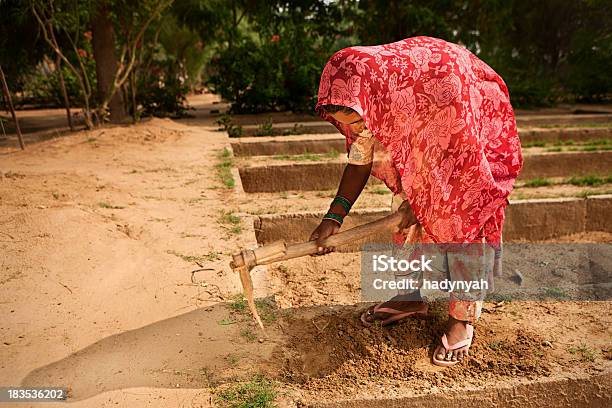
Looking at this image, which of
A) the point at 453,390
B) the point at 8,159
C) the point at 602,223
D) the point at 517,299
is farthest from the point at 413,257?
the point at 8,159

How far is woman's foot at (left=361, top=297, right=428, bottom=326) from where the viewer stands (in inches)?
87.0

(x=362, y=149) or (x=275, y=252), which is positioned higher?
(x=362, y=149)

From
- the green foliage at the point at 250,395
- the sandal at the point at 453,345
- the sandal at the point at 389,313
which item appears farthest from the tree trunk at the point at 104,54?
the sandal at the point at 453,345

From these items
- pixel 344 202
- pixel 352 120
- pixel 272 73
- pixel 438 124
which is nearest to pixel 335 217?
pixel 344 202

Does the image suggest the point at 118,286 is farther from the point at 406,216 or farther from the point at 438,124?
the point at 438,124

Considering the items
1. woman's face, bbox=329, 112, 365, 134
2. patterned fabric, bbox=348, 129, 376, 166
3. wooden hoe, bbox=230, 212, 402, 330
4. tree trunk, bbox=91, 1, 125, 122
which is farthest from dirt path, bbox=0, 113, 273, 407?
tree trunk, bbox=91, 1, 125, 122

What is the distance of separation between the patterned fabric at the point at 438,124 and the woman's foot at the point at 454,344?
14.1 inches

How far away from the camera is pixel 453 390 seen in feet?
5.83

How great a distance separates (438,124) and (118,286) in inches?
67.4

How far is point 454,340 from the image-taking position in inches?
77.8

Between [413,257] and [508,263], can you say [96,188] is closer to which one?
[413,257]

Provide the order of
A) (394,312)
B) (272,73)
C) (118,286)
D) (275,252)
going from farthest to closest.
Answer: (272,73) < (118,286) < (394,312) < (275,252)

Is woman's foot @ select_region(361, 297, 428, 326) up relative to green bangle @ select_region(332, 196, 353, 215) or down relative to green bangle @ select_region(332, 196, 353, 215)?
down

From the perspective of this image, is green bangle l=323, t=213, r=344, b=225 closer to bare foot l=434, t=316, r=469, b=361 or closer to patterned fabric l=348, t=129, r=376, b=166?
patterned fabric l=348, t=129, r=376, b=166
